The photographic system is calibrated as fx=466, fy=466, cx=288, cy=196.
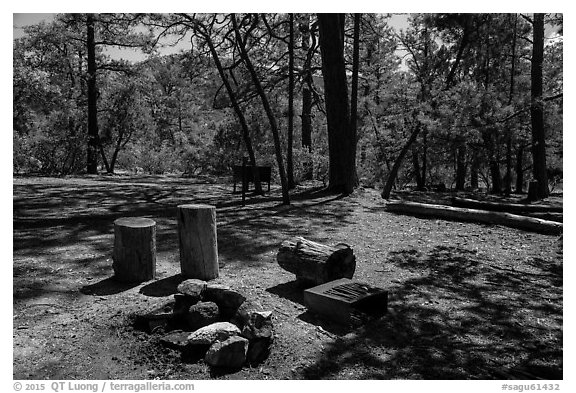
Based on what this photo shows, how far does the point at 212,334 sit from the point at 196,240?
169 cm

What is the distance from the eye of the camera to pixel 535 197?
1277 centimetres

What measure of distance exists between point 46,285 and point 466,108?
1254 cm

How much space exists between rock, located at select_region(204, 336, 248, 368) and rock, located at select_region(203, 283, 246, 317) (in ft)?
2.25

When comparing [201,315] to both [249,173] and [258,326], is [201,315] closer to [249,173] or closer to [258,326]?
[258,326]

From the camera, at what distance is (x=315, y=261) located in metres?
5.18

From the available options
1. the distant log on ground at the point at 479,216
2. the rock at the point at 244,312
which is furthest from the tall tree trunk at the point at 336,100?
the rock at the point at 244,312

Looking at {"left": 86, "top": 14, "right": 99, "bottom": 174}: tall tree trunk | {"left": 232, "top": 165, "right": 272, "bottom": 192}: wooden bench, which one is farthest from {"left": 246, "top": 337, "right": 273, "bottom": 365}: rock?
{"left": 86, "top": 14, "right": 99, "bottom": 174}: tall tree trunk

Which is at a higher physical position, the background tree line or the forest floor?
the background tree line

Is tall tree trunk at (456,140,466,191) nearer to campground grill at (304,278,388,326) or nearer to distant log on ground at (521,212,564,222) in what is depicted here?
distant log on ground at (521,212,564,222)

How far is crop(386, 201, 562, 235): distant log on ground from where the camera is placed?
8.59 metres

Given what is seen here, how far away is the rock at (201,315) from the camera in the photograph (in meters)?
3.97

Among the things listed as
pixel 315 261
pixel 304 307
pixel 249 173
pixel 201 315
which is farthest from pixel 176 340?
pixel 249 173

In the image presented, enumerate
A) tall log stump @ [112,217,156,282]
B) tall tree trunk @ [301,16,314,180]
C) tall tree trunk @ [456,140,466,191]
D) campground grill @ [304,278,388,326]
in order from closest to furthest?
1. campground grill @ [304,278,388,326]
2. tall log stump @ [112,217,156,282]
3. tall tree trunk @ [301,16,314,180]
4. tall tree trunk @ [456,140,466,191]
